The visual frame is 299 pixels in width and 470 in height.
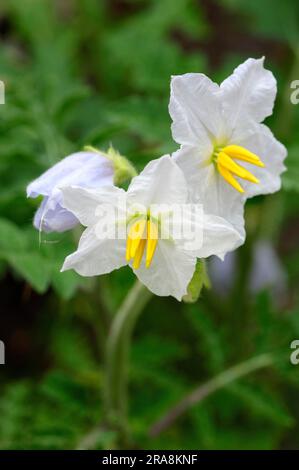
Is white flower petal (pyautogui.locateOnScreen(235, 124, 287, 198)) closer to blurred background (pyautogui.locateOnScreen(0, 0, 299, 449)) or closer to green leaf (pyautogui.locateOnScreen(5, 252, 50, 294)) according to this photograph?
blurred background (pyautogui.locateOnScreen(0, 0, 299, 449))

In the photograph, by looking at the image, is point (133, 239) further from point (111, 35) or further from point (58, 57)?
point (111, 35)

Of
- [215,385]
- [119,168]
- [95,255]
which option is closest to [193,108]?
[119,168]

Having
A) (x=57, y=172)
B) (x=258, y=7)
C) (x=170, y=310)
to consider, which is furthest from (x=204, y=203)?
(x=258, y=7)

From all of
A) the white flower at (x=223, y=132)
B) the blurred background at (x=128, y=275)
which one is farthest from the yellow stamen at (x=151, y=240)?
the blurred background at (x=128, y=275)

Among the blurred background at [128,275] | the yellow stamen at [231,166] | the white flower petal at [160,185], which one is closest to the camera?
the white flower petal at [160,185]

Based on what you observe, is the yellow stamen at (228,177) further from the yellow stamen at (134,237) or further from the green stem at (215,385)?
the green stem at (215,385)

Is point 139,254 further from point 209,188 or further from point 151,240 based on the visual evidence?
point 209,188
